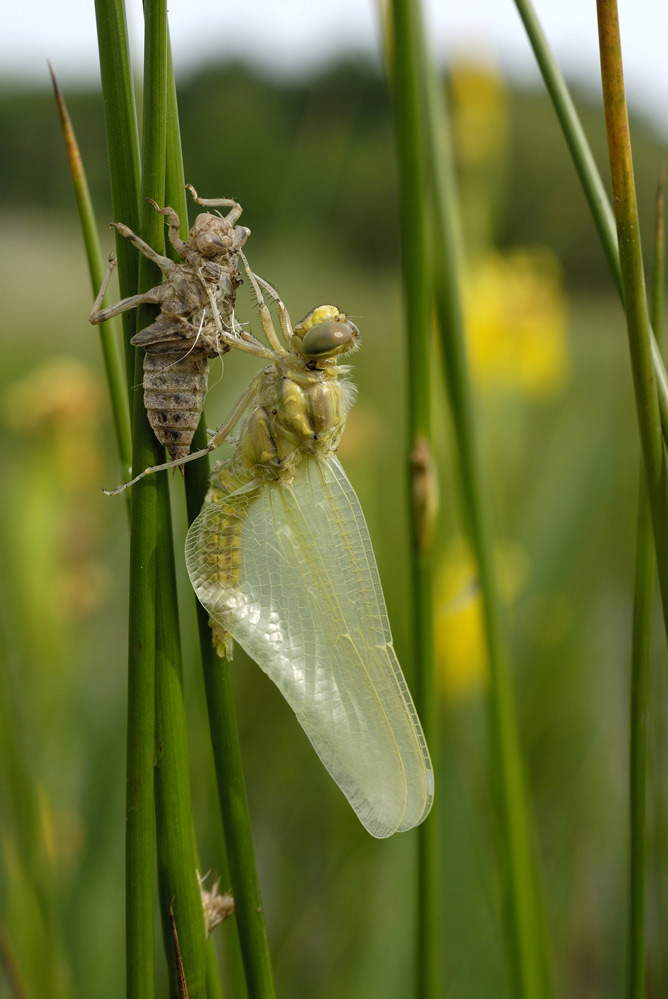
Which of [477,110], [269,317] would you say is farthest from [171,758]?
[477,110]

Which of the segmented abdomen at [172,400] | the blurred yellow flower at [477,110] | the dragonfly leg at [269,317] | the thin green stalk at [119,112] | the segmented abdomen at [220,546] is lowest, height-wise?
the segmented abdomen at [220,546]

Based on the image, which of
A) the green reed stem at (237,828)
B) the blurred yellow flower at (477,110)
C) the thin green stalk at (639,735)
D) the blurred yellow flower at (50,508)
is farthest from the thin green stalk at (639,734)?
the blurred yellow flower at (477,110)

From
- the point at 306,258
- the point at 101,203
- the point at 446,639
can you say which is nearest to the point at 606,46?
the point at 446,639

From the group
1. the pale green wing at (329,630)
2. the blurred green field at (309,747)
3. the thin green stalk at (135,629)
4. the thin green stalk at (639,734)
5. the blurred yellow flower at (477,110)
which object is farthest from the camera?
the blurred yellow flower at (477,110)

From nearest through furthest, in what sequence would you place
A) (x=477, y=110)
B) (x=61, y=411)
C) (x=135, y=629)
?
(x=135, y=629) < (x=61, y=411) < (x=477, y=110)

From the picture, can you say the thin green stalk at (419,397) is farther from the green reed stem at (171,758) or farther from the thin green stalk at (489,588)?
the green reed stem at (171,758)

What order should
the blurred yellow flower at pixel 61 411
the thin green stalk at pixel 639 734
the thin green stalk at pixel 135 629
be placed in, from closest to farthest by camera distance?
the thin green stalk at pixel 135 629 → the thin green stalk at pixel 639 734 → the blurred yellow flower at pixel 61 411

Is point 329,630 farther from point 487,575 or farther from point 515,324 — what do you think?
point 515,324
